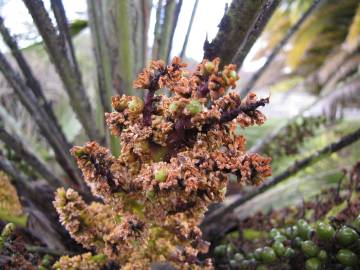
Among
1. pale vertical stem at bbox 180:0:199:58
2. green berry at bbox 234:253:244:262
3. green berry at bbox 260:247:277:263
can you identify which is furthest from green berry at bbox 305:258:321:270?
pale vertical stem at bbox 180:0:199:58

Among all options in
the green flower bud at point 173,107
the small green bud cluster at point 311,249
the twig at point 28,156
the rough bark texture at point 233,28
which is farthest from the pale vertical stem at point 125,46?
the green flower bud at point 173,107

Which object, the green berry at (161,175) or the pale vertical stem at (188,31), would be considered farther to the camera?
the pale vertical stem at (188,31)

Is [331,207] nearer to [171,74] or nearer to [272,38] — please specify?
[171,74]

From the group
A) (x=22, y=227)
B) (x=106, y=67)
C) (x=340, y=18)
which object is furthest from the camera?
(x=340, y=18)

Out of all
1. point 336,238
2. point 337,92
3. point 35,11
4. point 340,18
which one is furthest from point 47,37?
point 340,18

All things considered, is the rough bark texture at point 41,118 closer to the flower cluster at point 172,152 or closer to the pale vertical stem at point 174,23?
the pale vertical stem at point 174,23

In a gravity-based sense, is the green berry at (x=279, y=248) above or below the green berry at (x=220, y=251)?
below
